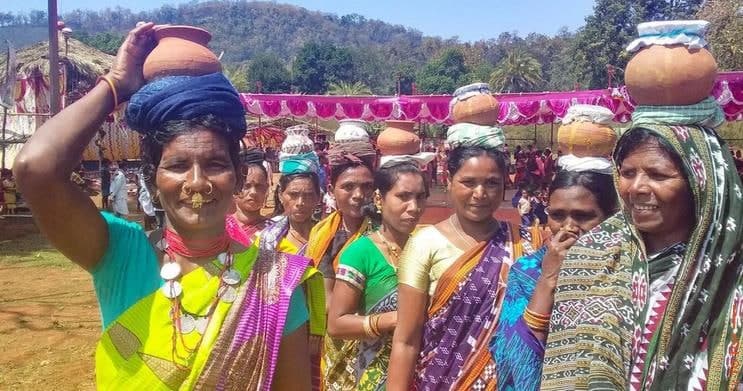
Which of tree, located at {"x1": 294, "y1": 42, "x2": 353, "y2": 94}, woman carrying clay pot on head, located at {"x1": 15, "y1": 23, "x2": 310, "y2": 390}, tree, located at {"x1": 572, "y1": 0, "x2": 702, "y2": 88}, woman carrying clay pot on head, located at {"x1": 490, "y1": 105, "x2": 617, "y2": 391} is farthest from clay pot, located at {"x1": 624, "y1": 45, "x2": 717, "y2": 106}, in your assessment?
tree, located at {"x1": 294, "y1": 42, "x2": 353, "y2": 94}

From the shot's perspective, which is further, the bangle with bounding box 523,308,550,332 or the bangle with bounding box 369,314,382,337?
the bangle with bounding box 369,314,382,337

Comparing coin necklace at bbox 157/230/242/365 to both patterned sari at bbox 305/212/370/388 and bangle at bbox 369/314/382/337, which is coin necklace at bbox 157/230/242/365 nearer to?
bangle at bbox 369/314/382/337

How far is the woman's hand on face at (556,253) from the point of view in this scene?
2.15 meters

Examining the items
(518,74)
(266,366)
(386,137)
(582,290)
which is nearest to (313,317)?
(266,366)

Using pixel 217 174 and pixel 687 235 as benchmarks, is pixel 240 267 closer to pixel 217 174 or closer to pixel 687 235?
pixel 217 174

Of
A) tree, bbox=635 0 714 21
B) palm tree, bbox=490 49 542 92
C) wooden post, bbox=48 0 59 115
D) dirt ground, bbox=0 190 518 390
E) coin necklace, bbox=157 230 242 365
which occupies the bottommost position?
dirt ground, bbox=0 190 518 390

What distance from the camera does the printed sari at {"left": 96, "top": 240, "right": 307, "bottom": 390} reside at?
1.67 meters

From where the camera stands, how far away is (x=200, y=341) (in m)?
1.69

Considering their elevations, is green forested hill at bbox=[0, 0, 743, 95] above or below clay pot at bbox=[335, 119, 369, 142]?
above

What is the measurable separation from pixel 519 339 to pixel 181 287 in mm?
1131

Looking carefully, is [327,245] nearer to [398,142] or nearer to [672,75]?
[398,142]

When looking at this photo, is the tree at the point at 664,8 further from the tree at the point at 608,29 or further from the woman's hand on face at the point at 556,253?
the woman's hand on face at the point at 556,253

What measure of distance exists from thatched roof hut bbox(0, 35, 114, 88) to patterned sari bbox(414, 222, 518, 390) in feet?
59.2

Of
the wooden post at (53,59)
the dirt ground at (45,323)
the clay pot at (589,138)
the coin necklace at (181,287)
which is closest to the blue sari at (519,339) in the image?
the clay pot at (589,138)
